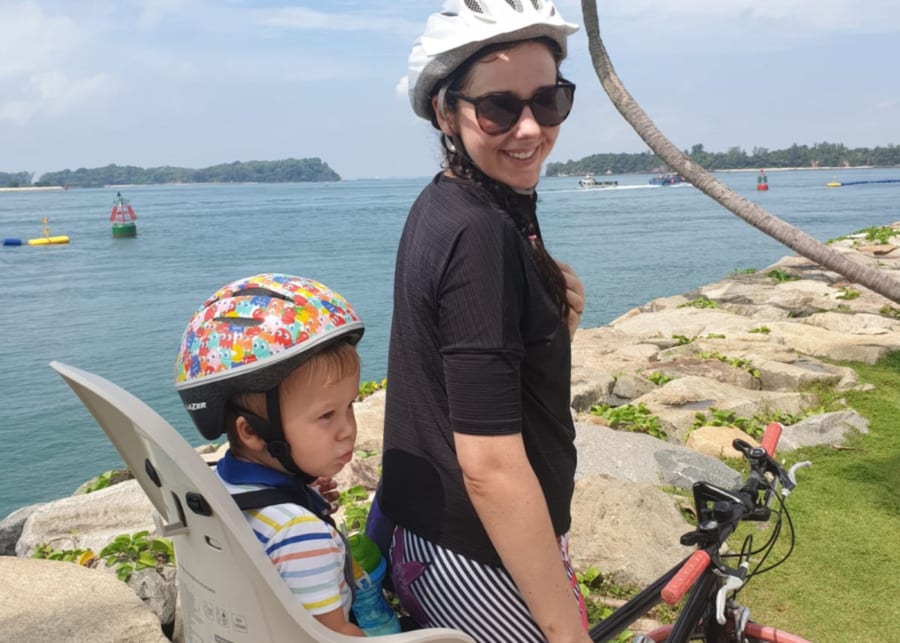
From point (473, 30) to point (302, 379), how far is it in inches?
29.6

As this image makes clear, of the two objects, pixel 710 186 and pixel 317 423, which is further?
pixel 710 186

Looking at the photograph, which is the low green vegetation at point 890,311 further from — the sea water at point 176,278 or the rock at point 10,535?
the rock at point 10,535

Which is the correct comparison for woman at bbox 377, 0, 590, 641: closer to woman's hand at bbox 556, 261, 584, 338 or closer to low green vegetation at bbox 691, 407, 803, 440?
woman's hand at bbox 556, 261, 584, 338

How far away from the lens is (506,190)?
1.78 metres

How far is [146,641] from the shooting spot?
11.6ft

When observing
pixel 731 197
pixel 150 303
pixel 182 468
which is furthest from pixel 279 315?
pixel 150 303

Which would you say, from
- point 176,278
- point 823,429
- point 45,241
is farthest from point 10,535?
point 45,241

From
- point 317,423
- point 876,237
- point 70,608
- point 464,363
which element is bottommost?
point 876,237

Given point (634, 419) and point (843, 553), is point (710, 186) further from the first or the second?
point (634, 419)

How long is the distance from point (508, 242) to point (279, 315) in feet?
1.55

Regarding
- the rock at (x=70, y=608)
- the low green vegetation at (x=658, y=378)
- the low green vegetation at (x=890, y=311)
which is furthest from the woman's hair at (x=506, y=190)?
the low green vegetation at (x=890, y=311)

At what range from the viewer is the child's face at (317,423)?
1.80m

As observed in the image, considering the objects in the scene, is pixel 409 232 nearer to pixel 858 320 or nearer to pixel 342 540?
pixel 342 540

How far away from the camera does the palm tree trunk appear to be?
5.12 metres
